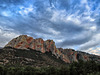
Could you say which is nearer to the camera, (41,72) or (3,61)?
(41,72)

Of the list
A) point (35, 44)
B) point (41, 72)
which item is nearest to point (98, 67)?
point (41, 72)

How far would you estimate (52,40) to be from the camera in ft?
Answer: 543

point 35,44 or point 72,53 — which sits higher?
point 35,44

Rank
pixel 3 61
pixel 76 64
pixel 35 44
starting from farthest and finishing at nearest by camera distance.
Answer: pixel 35 44, pixel 3 61, pixel 76 64

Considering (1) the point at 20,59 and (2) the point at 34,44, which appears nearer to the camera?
(1) the point at 20,59

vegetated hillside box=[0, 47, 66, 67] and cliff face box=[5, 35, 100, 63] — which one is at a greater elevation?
cliff face box=[5, 35, 100, 63]

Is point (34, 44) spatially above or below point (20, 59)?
above

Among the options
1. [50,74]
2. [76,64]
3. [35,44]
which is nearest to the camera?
[50,74]

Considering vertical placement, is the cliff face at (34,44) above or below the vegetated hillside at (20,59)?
above

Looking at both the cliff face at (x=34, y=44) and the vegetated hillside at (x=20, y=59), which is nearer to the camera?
the vegetated hillside at (x=20, y=59)

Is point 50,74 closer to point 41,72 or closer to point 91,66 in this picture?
point 41,72

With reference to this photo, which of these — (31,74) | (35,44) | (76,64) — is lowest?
(31,74)

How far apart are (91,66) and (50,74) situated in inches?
815

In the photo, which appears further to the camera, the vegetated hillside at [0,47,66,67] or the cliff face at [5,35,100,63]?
the cliff face at [5,35,100,63]
